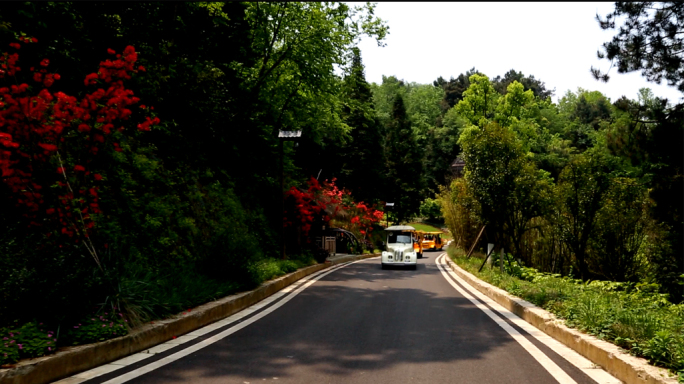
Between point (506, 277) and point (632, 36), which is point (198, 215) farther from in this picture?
point (632, 36)

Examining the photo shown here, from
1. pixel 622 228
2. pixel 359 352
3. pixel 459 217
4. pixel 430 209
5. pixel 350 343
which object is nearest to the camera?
pixel 359 352

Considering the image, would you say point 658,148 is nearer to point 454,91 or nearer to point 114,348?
point 114,348

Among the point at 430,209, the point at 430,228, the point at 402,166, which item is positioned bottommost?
the point at 430,228

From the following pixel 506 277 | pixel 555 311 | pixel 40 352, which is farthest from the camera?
pixel 506 277

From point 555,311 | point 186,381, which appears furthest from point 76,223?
point 555,311

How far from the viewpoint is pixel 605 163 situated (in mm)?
19031

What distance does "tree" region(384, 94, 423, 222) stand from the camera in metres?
65.5

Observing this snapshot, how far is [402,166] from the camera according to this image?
6662cm

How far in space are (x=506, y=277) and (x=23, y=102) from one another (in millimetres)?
12534

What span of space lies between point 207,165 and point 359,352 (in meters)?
13.9

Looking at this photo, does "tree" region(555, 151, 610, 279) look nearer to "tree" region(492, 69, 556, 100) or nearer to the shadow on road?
the shadow on road

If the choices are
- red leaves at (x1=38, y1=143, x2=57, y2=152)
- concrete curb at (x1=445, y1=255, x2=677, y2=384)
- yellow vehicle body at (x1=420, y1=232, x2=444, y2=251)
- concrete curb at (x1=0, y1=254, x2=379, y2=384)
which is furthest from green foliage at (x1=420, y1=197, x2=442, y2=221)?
red leaves at (x1=38, y1=143, x2=57, y2=152)

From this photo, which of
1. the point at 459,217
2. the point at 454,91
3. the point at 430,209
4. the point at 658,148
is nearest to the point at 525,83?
the point at 454,91

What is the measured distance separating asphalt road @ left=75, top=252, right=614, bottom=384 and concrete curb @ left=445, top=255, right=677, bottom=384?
0.34 m
